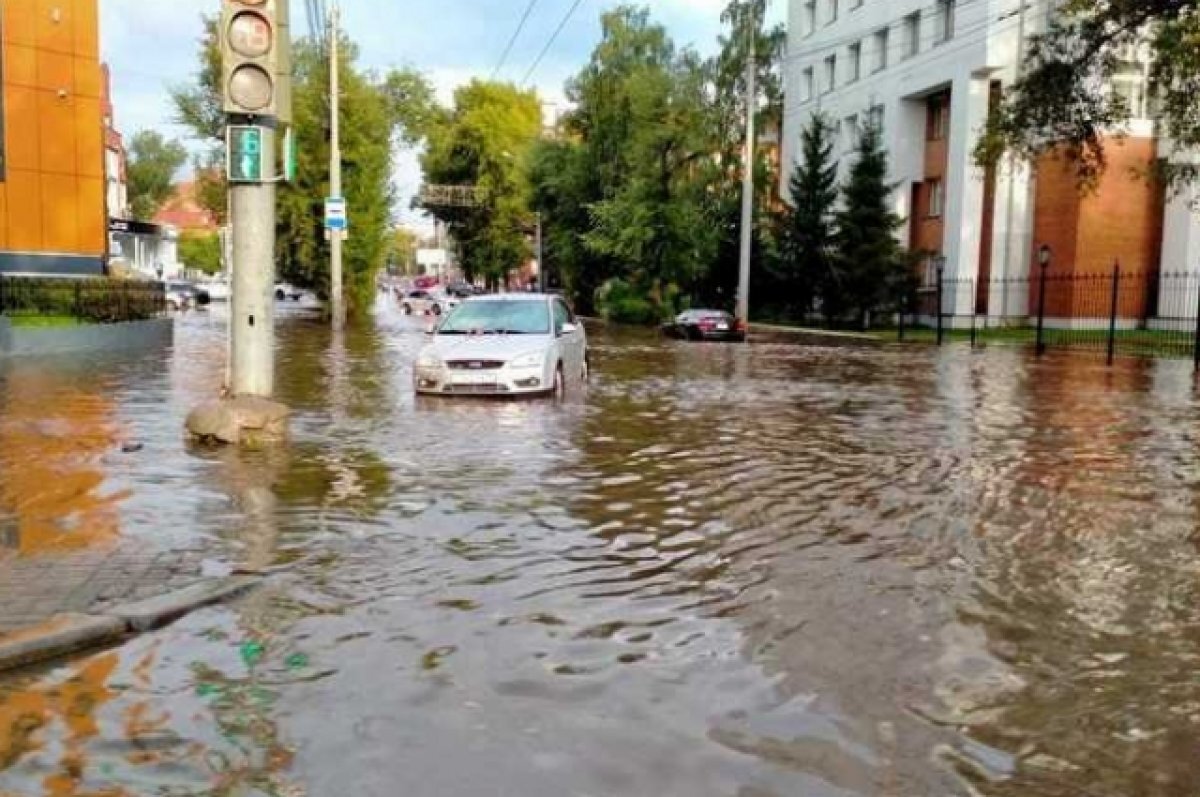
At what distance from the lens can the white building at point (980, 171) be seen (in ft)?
133

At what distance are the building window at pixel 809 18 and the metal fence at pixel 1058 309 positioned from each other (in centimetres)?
1592

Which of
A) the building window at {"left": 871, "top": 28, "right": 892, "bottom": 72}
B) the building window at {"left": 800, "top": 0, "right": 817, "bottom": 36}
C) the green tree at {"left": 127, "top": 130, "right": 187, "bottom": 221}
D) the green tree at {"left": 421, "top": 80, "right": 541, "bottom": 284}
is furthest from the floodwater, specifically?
the green tree at {"left": 127, "top": 130, "right": 187, "bottom": 221}

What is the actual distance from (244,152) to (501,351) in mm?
5015

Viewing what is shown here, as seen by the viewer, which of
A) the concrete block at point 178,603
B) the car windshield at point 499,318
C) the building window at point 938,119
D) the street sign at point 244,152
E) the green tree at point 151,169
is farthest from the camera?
the green tree at point 151,169

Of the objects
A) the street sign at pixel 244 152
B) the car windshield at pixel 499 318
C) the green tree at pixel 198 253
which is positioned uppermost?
the green tree at pixel 198 253

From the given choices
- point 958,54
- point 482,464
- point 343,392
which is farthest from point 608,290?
point 482,464

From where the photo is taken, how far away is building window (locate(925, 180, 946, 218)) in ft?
153

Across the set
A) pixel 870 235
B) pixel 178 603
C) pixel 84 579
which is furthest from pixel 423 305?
pixel 178 603

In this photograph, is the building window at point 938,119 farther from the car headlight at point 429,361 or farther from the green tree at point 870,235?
the car headlight at point 429,361

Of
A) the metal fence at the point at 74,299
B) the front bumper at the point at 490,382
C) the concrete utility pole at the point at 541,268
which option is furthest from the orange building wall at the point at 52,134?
the concrete utility pole at the point at 541,268

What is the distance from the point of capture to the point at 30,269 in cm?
2692

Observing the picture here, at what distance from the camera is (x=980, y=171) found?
4203 centimetres

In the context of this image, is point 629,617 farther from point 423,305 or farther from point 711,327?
point 423,305

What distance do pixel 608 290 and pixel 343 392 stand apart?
40716 millimetres
